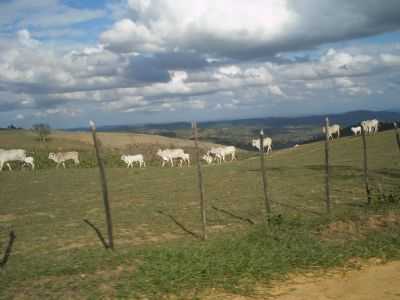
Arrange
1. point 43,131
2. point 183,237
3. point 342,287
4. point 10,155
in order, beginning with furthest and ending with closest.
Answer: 1. point 43,131
2. point 10,155
3. point 183,237
4. point 342,287

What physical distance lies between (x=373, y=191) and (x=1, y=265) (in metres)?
14.6

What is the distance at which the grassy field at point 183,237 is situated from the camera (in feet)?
32.3

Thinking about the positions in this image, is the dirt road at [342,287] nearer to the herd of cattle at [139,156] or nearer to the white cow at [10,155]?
the herd of cattle at [139,156]

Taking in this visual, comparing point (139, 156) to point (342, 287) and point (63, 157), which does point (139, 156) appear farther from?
point (342, 287)

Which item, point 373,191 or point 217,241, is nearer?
point 217,241

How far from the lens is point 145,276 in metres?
10.1

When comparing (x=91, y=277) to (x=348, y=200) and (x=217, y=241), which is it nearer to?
(x=217, y=241)

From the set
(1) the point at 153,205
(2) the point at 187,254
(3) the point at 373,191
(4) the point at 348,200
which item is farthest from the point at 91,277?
(3) the point at 373,191

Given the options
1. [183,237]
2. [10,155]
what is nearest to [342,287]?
[183,237]

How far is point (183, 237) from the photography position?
14.1 metres

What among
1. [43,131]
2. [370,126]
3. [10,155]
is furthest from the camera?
[43,131]

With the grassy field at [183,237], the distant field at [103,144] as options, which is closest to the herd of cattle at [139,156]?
the distant field at [103,144]

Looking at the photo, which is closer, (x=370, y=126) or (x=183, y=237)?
(x=183, y=237)

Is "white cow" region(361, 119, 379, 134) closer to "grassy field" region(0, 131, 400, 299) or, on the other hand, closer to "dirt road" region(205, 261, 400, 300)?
"grassy field" region(0, 131, 400, 299)
